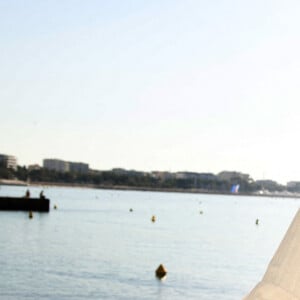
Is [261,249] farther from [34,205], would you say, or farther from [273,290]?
[273,290]

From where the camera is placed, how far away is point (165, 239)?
7412 cm

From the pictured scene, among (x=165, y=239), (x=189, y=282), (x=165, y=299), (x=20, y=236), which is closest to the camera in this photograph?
(x=165, y=299)

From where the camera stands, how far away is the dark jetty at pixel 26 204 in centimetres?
9419

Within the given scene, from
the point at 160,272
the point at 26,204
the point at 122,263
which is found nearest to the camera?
the point at 160,272

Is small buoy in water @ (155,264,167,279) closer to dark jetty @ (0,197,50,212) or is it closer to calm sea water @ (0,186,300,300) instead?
calm sea water @ (0,186,300,300)

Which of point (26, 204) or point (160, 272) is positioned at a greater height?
point (26, 204)

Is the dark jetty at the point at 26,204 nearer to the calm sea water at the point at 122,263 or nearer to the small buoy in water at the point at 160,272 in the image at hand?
the calm sea water at the point at 122,263

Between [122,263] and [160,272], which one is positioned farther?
[122,263]

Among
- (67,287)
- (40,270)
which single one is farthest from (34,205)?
(67,287)

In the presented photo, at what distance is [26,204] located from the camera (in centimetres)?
9412

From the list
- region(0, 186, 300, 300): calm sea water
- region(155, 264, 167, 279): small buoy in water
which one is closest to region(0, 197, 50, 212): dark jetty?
region(0, 186, 300, 300): calm sea water

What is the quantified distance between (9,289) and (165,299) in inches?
296

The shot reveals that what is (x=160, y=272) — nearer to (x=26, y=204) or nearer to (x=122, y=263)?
(x=122, y=263)

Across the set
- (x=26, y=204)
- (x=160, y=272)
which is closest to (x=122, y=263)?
(x=160, y=272)
